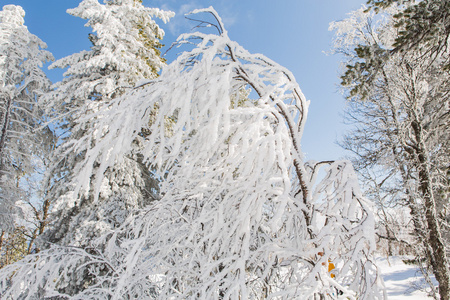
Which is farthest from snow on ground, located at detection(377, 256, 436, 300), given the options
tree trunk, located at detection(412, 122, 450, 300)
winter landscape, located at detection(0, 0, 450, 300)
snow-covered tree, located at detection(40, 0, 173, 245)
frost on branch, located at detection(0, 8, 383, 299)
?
snow-covered tree, located at detection(40, 0, 173, 245)

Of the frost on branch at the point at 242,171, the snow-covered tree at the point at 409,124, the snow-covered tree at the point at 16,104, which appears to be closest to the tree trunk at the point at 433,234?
the snow-covered tree at the point at 409,124

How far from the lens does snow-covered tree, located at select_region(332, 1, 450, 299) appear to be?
6844 millimetres

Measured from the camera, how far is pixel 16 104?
12477 mm

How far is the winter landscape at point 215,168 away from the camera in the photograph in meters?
1.70

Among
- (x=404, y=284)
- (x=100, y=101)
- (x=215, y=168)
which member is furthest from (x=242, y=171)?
(x=404, y=284)

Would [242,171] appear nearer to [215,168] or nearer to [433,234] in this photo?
[215,168]

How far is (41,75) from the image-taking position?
41.0 ft

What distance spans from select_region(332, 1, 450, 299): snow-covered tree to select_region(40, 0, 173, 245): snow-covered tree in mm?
7152

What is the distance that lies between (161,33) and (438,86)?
10862 mm

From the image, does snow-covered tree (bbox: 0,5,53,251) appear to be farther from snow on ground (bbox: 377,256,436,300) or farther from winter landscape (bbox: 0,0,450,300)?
snow on ground (bbox: 377,256,436,300)

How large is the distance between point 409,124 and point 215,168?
870 cm

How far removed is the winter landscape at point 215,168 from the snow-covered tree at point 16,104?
9 cm

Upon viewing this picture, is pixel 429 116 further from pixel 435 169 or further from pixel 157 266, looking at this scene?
pixel 157 266

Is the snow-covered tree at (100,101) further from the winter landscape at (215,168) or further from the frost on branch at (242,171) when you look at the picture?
the frost on branch at (242,171)
